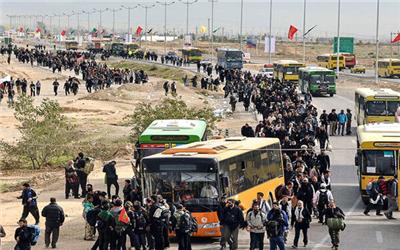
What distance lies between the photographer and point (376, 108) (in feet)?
150

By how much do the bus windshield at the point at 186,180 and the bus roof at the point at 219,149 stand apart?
271mm

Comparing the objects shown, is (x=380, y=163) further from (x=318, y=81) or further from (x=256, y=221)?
(x=318, y=81)

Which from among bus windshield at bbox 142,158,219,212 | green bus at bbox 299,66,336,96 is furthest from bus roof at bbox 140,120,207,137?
green bus at bbox 299,66,336,96

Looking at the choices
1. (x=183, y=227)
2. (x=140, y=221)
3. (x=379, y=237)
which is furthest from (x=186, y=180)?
(x=379, y=237)

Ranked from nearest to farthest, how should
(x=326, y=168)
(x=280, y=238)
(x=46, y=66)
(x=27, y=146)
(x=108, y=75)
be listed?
(x=280, y=238), (x=326, y=168), (x=27, y=146), (x=108, y=75), (x=46, y=66)

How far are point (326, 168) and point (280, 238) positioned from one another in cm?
1000

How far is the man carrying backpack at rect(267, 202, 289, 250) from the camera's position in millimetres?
21812

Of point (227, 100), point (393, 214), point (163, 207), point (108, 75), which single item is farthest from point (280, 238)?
point (108, 75)

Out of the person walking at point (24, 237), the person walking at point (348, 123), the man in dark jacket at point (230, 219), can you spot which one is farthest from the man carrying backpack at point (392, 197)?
the person walking at point (348, 123)

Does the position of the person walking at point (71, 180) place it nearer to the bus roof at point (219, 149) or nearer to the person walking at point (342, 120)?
the bus roof at point (219, 149)

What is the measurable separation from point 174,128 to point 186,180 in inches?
255

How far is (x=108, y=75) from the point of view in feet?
283

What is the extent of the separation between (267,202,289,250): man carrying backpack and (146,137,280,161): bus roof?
3341mm

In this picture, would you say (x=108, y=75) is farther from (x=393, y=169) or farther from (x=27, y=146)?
(x=393, y=169)
